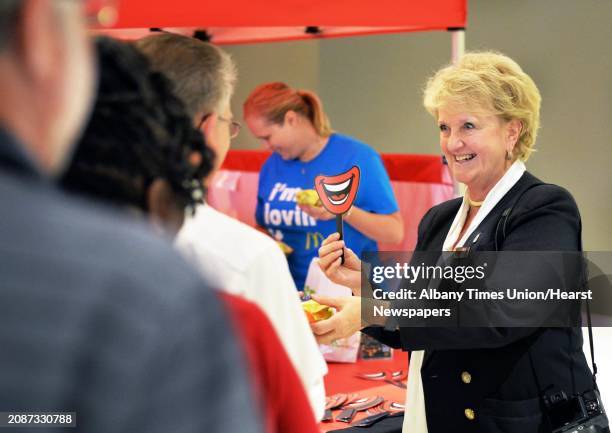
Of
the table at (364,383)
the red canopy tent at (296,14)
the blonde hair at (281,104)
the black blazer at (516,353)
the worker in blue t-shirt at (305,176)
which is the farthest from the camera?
the blonde hair at (281,104)

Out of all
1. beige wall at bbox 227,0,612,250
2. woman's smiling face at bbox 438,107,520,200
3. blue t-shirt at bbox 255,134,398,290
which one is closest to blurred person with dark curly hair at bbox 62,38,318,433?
woman's smiling face at bbox 438,107,520,200

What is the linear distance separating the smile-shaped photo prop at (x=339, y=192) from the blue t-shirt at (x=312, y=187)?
1184mm

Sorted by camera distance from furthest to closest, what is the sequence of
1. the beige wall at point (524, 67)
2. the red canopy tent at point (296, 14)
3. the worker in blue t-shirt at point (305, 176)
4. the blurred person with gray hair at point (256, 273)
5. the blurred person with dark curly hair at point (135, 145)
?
the beige wall at point (524, 67), the worker in blue t-shirt at point (305, 176), the red canopy tent at point (296, 14), the blurred person with gray hair at point (256, 273), the blurred person with dark curly hair at point (135, 145)

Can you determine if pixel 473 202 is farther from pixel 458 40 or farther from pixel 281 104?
pixel 281 104

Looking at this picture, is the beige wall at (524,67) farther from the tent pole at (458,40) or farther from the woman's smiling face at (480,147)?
the woman's smiling face at (480,147)

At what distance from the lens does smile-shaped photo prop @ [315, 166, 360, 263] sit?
2053 mm

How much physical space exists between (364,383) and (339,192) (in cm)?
100

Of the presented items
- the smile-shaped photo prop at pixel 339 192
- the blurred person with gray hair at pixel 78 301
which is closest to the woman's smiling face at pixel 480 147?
the smile-shaped photo prop at pixel 339 192

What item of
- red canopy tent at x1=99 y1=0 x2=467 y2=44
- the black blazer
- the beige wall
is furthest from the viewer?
the beige wall

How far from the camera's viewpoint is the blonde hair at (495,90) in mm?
2236

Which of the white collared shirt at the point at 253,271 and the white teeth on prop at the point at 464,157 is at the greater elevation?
the white teeth on prop at the point at 464,157

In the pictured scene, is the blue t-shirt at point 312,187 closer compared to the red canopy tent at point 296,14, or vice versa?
the red canopy tent at point 296,14

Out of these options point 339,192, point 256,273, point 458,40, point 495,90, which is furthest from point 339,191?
point 458,40

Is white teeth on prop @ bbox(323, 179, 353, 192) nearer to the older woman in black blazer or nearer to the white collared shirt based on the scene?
the older woman in black blazer
